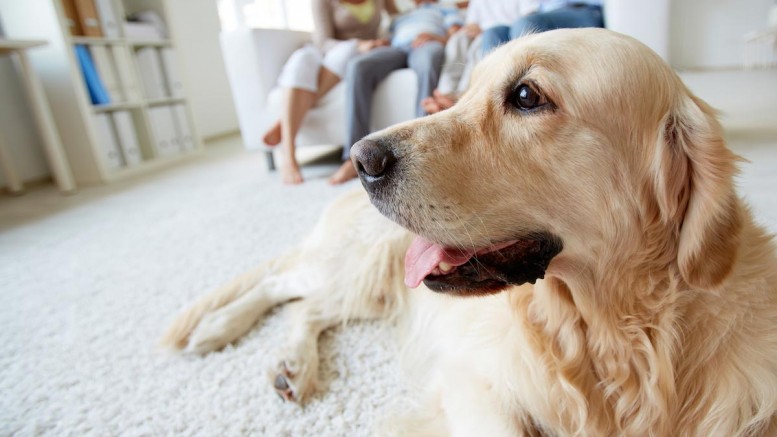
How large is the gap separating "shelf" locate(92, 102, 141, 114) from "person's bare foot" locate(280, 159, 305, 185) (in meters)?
1.73

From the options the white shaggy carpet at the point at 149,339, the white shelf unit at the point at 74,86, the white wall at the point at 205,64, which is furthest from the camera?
the white wall at the point at 205,64

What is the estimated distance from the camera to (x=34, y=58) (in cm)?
344

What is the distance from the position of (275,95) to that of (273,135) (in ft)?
0.99

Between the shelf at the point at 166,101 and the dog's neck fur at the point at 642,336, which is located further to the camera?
the shelf at the point at 166,101

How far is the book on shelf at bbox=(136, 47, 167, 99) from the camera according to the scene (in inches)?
166

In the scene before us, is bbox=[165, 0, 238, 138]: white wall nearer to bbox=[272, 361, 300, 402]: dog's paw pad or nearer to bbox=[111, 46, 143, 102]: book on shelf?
bbox=[111, 46, 143, 102]: book on shelf

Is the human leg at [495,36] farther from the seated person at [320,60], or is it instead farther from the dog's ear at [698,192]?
the dog's ear at [698,192]

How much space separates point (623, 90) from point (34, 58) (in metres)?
4.24

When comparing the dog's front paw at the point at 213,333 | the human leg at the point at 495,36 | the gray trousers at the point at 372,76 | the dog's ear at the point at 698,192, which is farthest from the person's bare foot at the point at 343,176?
the dog's ear at the point at 698,192

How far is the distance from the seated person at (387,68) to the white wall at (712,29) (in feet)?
24.1

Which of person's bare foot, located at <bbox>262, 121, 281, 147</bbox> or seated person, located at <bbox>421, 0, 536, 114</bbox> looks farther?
person's bare foot, located at <bbox>262, 121, 281, 147</bbox>

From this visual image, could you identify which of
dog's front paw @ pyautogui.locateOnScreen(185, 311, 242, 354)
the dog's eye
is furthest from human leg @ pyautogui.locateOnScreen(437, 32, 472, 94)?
the dog's eye

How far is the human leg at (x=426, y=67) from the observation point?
2.82 meters

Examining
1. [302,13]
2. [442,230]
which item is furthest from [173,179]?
[302,13]
